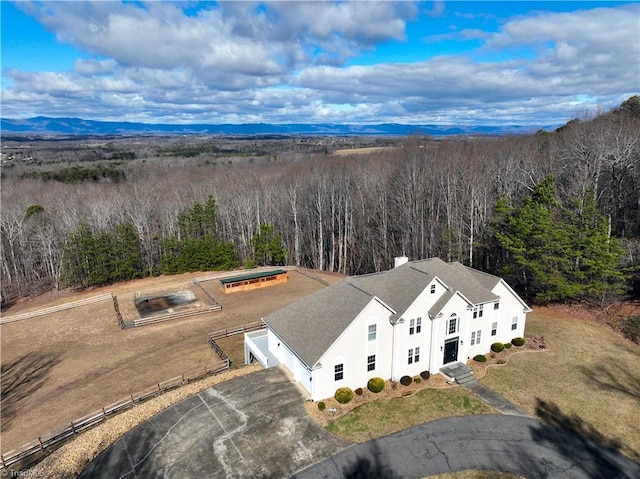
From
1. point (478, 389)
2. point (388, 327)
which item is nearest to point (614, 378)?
point (478, 389)

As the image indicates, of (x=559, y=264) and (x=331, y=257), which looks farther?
(x=331, y=257)

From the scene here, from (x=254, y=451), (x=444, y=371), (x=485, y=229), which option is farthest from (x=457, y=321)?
(x=485, y=229)

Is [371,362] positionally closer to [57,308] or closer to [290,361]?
[290,361]

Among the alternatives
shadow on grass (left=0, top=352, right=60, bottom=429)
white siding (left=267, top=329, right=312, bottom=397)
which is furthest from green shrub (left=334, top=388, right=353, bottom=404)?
shadow on grass (left=0, top=352, right=60, bottom=429)

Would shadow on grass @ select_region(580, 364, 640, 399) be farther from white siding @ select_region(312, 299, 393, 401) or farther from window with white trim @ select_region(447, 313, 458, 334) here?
white siding @ select_region(312, 299, 393, 401)

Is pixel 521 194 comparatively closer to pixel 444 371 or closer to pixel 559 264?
pixel 559 264

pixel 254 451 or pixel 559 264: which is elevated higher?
pixel 559 264

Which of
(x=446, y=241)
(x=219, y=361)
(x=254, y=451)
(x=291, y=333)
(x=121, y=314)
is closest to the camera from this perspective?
(x=254, y=451)
